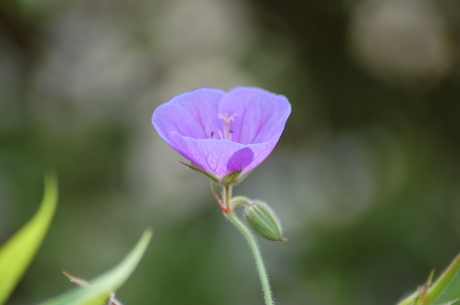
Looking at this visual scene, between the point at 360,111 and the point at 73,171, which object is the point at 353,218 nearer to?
the point at 360,111

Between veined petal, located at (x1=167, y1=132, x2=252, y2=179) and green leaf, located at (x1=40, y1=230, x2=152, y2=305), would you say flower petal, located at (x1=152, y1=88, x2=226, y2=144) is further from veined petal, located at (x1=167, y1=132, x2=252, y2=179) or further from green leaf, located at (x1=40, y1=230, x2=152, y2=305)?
green leaf, located at (x1=40, y1=230, x2=152, y2=305)

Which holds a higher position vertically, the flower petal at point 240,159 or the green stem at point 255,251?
the flower petal at point 240,159

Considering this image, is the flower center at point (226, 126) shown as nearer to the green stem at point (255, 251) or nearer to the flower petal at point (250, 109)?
the flower petal at point (250, 109)

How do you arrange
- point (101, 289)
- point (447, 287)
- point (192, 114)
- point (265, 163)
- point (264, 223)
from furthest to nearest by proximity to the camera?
point (265, 163) → point (192, 114) → point (264, 223) → point (447, 287) → point (101, 289)

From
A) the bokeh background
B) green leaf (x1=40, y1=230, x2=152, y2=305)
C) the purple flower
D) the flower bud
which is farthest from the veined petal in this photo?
the bokeh background

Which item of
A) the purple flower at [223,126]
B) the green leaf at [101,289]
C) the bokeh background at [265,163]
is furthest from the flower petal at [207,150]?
the bokeh background at [265,163]

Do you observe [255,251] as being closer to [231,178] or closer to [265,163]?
[231,178]

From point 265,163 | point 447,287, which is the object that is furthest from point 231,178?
point 265,163
